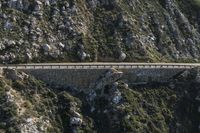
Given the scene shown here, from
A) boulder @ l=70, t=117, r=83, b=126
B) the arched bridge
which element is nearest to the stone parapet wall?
the arched bridge

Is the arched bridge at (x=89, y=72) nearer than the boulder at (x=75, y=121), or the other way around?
the boulder at (x=75, y=121)

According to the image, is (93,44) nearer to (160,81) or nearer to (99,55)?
(99,55)

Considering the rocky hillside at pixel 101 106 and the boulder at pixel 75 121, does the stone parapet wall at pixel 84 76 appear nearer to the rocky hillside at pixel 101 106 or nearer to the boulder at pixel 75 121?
the rocky hillside at pixel 101 106

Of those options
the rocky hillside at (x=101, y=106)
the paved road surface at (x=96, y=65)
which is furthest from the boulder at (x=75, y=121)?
the paved road surface at (x=96, y=65)

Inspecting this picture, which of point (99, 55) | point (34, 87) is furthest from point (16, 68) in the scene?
point (99, 55)

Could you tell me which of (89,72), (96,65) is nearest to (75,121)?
(89,72)
